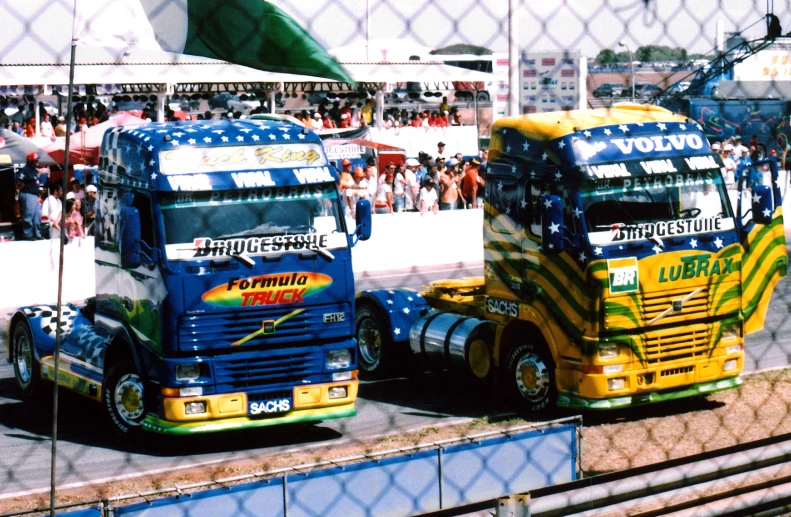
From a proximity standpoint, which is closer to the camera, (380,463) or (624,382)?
(380,463)

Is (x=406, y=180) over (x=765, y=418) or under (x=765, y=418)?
over

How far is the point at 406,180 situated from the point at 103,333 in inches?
343

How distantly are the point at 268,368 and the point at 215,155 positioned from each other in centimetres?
148

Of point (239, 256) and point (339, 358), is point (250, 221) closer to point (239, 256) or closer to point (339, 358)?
point (239, 256)

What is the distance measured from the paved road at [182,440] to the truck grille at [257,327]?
2.59ft

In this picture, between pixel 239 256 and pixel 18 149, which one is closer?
pixel 239 256

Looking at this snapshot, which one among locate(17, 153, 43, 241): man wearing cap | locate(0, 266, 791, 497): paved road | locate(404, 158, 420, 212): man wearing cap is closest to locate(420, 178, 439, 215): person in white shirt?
locate(404, 158, 420, 212): man wearing cap

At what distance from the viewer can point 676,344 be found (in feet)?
29.9

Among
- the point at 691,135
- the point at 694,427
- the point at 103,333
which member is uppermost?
the point at 691,135

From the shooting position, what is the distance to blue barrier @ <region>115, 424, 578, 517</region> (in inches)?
228

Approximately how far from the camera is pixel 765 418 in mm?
9359

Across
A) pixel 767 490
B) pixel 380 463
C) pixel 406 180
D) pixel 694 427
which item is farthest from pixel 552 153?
pixel 406 180

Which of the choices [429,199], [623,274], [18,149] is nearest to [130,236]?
[623,274]

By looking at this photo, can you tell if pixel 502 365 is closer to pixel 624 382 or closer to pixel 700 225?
pixel 624 382
